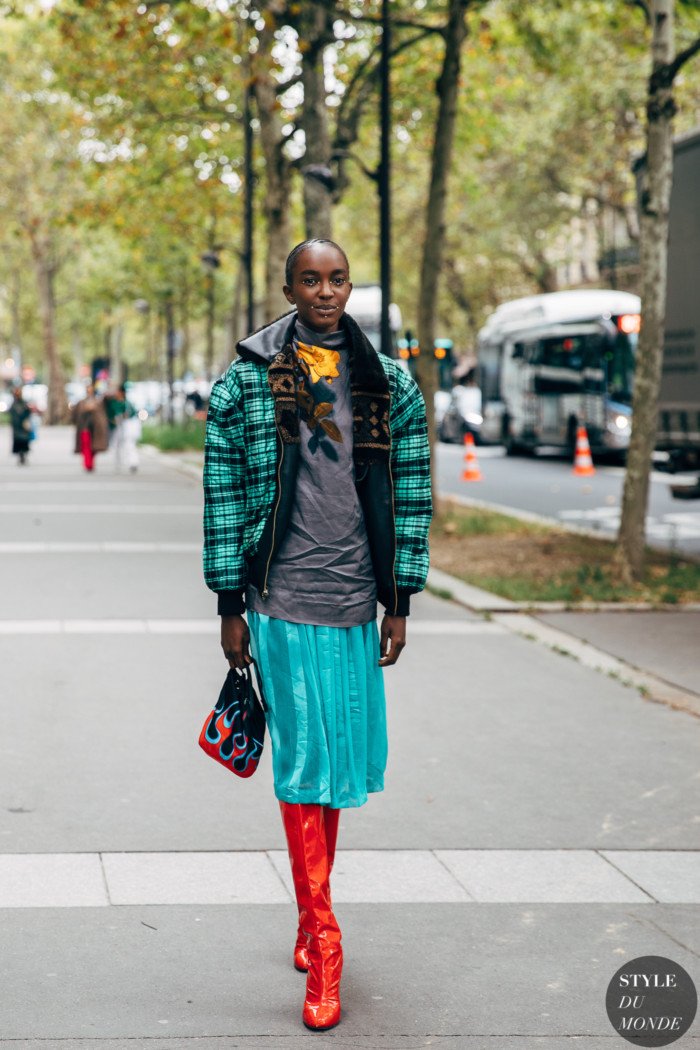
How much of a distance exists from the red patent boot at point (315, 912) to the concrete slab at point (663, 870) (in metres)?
1.36

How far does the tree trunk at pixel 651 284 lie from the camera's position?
1247 cm

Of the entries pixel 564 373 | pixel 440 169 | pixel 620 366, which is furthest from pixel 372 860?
pixel 564 373

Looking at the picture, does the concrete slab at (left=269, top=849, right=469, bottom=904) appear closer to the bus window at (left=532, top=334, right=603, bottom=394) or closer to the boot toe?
the boot toe

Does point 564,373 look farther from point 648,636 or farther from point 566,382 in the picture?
point 648,636

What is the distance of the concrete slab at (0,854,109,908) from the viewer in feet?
16.2

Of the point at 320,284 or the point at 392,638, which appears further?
the point at 392,638

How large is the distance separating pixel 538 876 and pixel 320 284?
213cm

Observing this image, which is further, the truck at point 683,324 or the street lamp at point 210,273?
the street lamp at point 210,273

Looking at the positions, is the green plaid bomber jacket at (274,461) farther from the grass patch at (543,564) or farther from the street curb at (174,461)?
the street curb at (174,461)

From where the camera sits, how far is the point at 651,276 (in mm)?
12719

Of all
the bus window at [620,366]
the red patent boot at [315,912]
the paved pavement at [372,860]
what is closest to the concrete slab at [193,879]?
the paved pavement at [372,860]

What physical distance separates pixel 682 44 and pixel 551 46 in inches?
293

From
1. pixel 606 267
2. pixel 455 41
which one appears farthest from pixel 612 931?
pixel 606 267

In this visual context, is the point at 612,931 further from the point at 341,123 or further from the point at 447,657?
the point at 341,123
